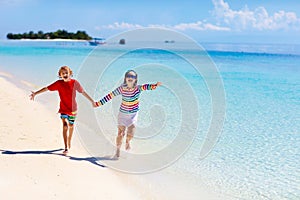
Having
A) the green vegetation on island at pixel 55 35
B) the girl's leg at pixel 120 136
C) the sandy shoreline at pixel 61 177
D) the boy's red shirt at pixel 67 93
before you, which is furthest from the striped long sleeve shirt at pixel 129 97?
the green vegetation on island at pixel 55 35

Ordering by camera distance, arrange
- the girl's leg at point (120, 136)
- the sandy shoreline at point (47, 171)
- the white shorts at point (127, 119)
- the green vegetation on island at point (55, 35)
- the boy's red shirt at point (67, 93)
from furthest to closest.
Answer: the green vegetation on island at point (55, 35), the girl's leg at point (120, 136), the white shorts at point (127, 119), the boy's red shirt at point (67, 93), the sandy shoreline at point (47, 171)

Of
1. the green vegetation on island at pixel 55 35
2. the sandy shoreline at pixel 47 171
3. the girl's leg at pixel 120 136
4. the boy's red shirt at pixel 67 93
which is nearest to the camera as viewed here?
the sandy shoreline at pixel 47 171

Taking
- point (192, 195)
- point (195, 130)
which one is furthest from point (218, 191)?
point (195, 130)

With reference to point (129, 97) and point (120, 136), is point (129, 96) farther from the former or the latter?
point (120, 136)

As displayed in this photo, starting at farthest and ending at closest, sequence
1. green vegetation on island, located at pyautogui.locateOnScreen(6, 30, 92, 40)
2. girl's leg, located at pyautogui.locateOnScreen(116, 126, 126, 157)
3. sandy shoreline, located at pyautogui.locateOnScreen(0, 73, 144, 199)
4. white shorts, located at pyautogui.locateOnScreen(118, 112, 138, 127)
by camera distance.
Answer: green vegetation on island, located at pyautogui.locateOnScreen(6, 30, 92, 40) < girl's leg, located at pyautogui.locateOnScreen(116, 126, 126, 157) < white shorts, located at pyautogui.locateOnScreen(118, 112, 138, 127) < sandy shoreline, located at pyautogui.locateOnScreen(0, 73, 144, 199)

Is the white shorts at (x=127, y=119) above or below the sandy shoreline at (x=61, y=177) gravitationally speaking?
above

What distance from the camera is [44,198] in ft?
13.4

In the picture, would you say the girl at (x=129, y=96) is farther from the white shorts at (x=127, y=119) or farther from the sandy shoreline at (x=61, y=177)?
the sandy shoreline at (x=61, y=177)

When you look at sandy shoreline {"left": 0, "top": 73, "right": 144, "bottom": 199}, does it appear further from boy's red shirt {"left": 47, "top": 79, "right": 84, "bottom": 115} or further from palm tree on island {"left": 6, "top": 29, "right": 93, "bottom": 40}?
palm tree on island {"left": 6, "top": 29, "right": 93, "bottom": 40}

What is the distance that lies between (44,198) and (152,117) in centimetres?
546

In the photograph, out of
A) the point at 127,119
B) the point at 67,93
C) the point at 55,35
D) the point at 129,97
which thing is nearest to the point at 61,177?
the point at 67,93

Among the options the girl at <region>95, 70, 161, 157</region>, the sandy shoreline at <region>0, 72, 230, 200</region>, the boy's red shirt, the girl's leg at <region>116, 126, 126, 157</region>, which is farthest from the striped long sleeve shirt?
the sandy shoreline at <region>0, 72, 230, 200</region>

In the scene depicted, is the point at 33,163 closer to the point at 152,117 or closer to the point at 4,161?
the point at 4,161

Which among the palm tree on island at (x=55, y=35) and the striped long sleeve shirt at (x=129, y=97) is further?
the palm tree on island at (x=55, y=35)
